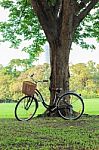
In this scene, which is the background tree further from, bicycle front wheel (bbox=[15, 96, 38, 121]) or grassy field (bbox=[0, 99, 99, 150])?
grassy field (bbox=[0, 99, 99, 150])

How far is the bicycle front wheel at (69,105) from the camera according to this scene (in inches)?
307

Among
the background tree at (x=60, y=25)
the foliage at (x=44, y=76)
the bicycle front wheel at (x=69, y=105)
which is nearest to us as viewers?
the bicycle front wheel at (x=69, y=105)

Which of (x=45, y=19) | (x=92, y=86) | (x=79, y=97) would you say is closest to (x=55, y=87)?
(x=79, y=97)

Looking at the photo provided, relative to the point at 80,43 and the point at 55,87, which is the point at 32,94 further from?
the point at 80,43

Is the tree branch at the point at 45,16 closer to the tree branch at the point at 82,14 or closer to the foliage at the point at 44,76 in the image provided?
the tree branch at the point at 82,14

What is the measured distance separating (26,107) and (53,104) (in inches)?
26.1

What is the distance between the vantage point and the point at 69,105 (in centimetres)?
799

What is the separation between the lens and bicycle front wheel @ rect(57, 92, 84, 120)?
779 centimetres

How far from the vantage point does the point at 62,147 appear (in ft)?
13.4

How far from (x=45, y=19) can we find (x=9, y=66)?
453 inches

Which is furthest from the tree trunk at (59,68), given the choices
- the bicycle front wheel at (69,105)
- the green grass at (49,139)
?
the green grass at (49,139)

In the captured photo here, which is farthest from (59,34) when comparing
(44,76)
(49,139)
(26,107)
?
(44,76)

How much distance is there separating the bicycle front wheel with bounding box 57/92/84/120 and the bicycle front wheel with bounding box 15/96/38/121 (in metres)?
0.50

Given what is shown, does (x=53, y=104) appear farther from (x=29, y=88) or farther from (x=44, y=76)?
(x=44, y=76)
